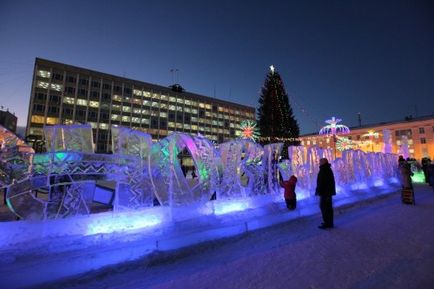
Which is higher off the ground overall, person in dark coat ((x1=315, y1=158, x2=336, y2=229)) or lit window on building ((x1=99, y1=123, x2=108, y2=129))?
lit window on building ((x1=99, y1=123, x2=108, y2=129))

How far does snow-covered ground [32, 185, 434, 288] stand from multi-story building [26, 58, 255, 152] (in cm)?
6228

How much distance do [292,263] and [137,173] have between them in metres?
3.83

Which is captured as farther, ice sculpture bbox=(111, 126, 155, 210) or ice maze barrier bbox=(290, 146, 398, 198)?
ice maze barrier bbox=(290, 146, 398, 198)

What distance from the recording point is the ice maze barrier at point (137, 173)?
15.4ft

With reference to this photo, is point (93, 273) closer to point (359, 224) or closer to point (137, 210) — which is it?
point (137, 210)

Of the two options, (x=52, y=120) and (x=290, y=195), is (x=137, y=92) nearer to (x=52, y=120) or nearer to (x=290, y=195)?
(x=52, y=120)

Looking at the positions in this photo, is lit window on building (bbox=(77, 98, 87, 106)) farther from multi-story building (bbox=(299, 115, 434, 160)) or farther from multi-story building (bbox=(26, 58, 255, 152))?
multi-story building (bbox=(299, 115, 434, 160))

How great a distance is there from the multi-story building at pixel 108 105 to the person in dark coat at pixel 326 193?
6095 centimetres

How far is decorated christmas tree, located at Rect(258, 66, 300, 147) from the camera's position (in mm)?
26391

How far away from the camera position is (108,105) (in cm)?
7069

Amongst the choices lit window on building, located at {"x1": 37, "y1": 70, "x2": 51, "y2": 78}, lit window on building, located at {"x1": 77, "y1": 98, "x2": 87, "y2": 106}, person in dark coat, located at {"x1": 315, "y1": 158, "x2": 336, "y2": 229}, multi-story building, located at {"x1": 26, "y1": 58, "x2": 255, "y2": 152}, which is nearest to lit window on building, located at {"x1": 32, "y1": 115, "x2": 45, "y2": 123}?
multi-story building, located at {"x1": 26, "y1": 58, "x2": 255, "y2": 152}

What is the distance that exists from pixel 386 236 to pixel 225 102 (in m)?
95.9

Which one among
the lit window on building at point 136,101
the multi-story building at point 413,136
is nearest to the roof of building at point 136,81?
the lit window on building at point 136,101

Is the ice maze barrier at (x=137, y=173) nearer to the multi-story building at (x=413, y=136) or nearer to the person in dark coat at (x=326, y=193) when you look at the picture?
the person in dark coat at (x=326, y=193)
